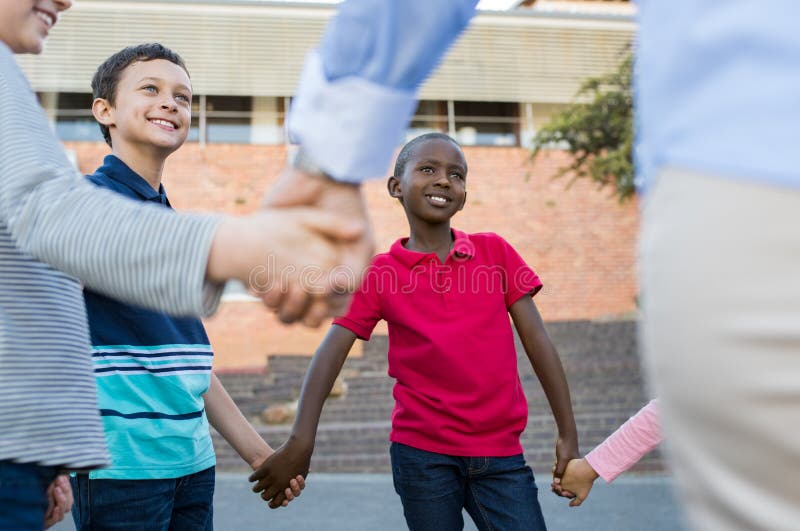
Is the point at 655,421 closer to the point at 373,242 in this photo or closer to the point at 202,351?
the point at 202,351

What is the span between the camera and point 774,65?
713 mm

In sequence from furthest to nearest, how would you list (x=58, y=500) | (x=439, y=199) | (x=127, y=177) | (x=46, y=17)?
(x=439, y=199), (x=127, y=177), (x=58, y=500), (x=46, y=17)

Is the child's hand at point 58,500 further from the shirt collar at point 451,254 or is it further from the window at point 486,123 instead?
the window at point 486,123

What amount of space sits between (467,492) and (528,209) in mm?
13858

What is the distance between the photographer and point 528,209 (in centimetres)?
1616

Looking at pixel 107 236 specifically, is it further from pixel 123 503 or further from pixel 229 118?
pixel 229 118

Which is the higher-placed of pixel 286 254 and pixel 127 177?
pixel 127 177

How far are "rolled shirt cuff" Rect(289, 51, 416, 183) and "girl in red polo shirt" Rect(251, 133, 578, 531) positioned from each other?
1.56m

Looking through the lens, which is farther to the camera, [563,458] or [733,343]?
[563,458]


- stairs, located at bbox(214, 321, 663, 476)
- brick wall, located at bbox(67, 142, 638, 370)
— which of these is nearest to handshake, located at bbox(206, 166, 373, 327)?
stairs, located at bbox(214, 321, 663, 476)

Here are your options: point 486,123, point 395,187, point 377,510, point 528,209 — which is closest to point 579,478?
point 395,187

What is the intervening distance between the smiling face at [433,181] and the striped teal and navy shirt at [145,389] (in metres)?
1.15

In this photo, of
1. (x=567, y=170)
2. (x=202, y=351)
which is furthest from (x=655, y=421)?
(x=567, y=170)

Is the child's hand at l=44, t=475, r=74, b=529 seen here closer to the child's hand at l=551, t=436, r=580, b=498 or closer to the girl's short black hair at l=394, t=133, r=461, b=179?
the child's hand at l=551, t=436, r=580, b=498
